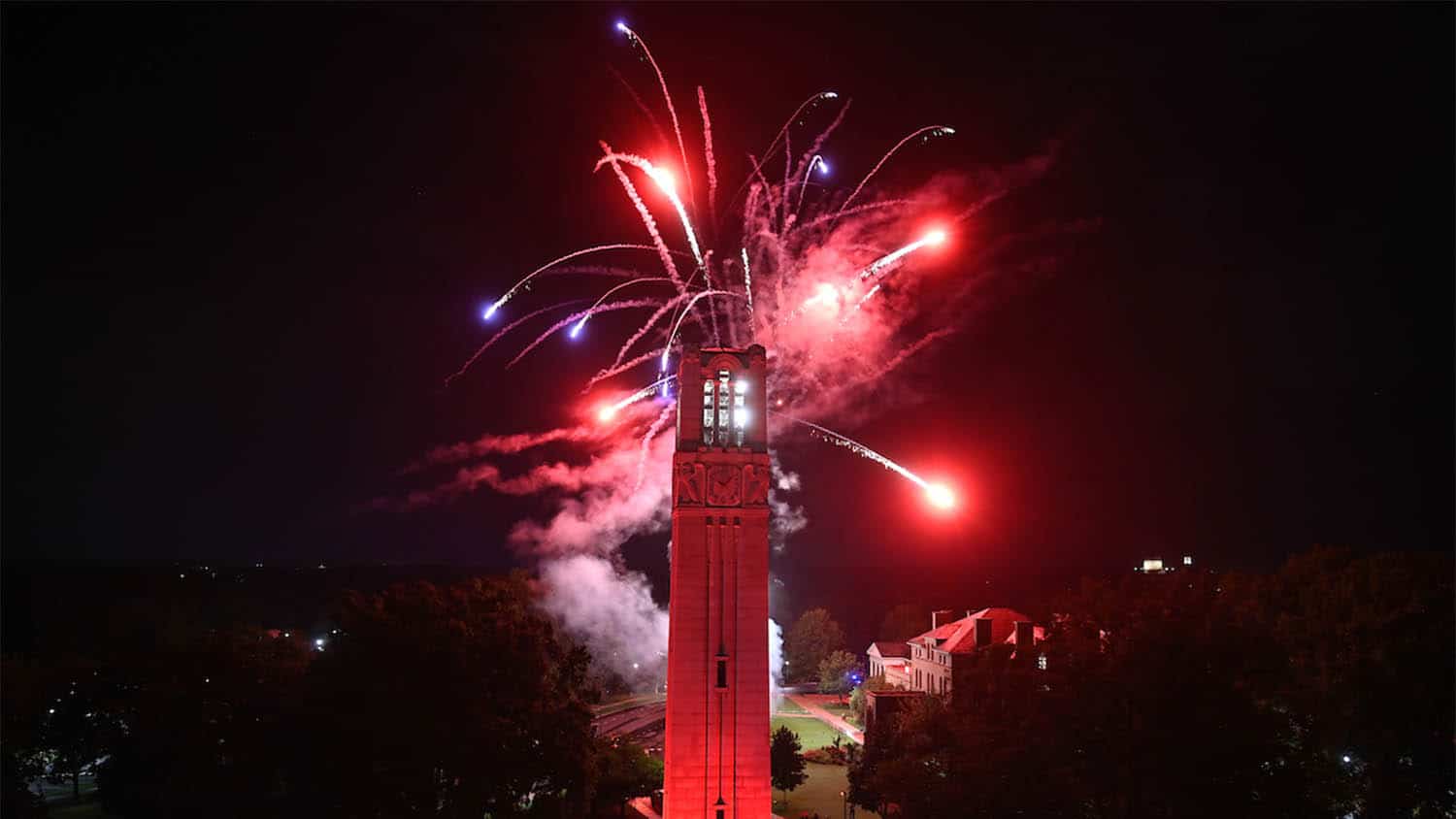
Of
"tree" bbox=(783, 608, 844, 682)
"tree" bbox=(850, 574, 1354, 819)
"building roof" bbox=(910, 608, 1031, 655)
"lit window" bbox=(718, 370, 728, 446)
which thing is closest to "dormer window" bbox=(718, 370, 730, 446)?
"lit window" bbox=(718, 370, 728, 446)

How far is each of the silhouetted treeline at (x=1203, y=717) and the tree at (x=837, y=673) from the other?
222ft

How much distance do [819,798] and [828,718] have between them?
31756mm

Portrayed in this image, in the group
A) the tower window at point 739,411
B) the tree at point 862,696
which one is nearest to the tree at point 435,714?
the tower window at point 739,411

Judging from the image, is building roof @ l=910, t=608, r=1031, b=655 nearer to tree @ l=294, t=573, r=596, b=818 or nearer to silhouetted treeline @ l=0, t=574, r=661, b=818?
Result: silhouetted treeline @ l=0, t=574, r=661, b=818

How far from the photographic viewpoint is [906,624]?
392 feet

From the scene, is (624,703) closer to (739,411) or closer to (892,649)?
(892,649)

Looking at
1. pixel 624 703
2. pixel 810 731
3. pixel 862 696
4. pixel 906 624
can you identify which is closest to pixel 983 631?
pixel 862 696

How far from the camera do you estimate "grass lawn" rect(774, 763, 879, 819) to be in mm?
56969

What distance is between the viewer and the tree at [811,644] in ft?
389

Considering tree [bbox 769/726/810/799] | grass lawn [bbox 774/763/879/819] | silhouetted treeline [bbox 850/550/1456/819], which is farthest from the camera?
tree [bbox 769/726/810/799]

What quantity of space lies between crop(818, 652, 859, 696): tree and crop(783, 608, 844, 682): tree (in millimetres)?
6616

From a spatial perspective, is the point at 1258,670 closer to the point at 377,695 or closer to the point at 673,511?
the point at 673,511

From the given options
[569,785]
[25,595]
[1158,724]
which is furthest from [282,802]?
[25,595]

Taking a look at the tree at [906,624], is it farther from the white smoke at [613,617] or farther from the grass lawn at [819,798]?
the grass lawn at [819,798]
